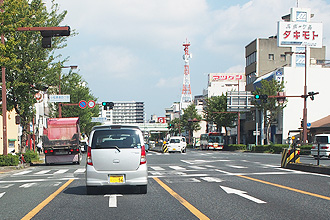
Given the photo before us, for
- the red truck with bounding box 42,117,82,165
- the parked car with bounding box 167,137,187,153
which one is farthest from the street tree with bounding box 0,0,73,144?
the parked car with bounding box 167,137,187,153

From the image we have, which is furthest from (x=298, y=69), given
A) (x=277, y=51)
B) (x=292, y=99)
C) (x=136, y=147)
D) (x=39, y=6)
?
(x=136, y=147)

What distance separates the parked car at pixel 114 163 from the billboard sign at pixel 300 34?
56.0 metres

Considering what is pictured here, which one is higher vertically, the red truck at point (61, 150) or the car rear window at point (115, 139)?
the car rear window at point (115, 139)

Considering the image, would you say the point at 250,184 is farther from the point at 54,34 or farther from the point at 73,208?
the point at 54,34

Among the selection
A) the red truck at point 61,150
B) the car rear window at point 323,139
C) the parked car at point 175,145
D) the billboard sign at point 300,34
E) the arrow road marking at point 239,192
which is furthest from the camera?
the billboard sign at point 300,34

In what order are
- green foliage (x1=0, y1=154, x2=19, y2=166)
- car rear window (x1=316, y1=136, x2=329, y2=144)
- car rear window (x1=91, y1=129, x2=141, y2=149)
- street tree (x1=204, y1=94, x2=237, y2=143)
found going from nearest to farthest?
car rear window (x1=91, y1=129, x2=141, y2=149), green foliage (x1=0, y1=154, x2=19, y2=166), car rear window (x1=316, y1=136, x2=329, y2=144), street tree (x1=204, y1=94, x2=237, y2=143)

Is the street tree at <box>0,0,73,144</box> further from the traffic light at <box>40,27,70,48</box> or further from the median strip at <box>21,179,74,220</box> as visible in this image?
the median strip at <box>21,179,74,220</box>

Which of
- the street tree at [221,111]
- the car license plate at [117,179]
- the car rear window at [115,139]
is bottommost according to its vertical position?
the car license plate at [117,179]

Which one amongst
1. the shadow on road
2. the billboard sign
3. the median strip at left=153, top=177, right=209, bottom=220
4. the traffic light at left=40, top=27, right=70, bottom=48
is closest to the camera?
the median strip at left=153, top=177, right=209, bottom=220

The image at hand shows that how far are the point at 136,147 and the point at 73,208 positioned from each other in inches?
97.6

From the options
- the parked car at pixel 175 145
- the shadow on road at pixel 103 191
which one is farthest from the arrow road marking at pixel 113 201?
the parked car at pixel 175 145

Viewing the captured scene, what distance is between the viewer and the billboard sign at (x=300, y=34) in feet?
205

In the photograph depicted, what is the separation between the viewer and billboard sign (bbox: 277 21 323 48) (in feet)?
205

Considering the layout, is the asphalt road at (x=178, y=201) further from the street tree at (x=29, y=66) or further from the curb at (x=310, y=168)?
the street tree at (x=29, y=66)
